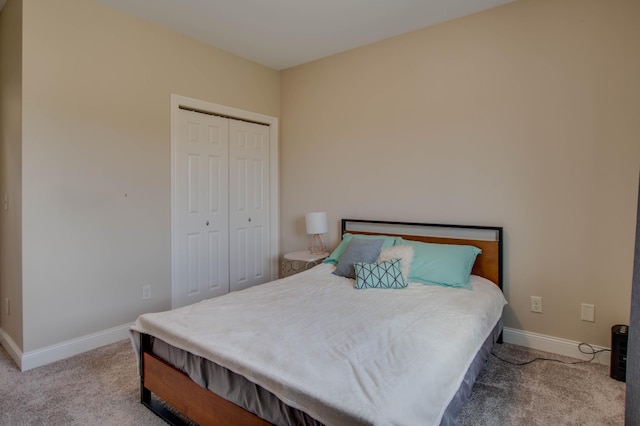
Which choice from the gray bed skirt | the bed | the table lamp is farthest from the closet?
the gray bed skirt

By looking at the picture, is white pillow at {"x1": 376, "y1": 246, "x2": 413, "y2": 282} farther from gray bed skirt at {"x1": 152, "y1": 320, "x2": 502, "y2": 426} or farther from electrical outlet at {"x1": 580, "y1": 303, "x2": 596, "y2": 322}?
electrical outlet at {"x1": 580, "y1": 303, "x2": 596, "y2": 322}

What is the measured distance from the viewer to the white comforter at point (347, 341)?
120cm

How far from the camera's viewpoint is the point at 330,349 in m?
1.51

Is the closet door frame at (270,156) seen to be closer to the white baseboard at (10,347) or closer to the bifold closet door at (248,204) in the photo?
the bifold closet door at (248,204)

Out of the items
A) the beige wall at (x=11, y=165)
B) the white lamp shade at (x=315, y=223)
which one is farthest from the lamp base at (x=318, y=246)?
the beige wall at (x=11, y=165)

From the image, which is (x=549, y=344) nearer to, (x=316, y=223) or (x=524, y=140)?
(x=524, y=140)

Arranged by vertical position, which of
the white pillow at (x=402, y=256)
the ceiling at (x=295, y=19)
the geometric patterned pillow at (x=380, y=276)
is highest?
the ceiling at (x=295, y=19)

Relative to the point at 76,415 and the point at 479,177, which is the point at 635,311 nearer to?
the point at 479,177

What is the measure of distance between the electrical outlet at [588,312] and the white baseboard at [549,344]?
186mm

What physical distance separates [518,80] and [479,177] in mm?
762

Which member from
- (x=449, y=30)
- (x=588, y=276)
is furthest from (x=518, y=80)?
(x=588, y=276)

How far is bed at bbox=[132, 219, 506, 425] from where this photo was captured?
1233 millimetres

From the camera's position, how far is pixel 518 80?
2.64 meters

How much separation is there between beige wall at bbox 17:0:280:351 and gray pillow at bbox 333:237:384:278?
1.61 metres
